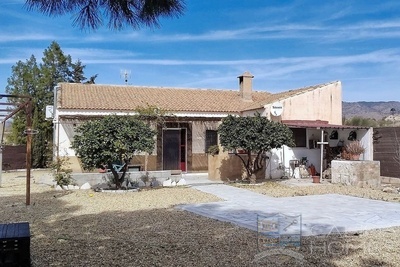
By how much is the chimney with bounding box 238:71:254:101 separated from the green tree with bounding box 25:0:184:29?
20.6 metres

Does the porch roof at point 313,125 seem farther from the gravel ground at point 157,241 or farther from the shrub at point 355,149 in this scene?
the gravel ground at point 157,241

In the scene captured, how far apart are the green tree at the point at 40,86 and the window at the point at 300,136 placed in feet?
61.3

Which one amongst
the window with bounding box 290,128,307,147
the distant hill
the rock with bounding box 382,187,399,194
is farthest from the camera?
the distant hill

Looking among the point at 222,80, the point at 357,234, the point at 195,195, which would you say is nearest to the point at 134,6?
the point at 357,234

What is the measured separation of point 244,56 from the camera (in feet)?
88.7

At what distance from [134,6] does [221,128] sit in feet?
39.8

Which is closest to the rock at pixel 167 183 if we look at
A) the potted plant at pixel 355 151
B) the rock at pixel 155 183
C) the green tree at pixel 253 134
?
the rock at pixel 155 183

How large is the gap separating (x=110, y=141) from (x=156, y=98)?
10.9 m

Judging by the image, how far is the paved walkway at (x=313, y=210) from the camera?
371 inches

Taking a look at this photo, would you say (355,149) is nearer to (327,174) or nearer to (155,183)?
(327,174)

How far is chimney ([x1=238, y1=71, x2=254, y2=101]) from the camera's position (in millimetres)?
26686

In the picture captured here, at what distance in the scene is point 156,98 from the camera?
1004 inches

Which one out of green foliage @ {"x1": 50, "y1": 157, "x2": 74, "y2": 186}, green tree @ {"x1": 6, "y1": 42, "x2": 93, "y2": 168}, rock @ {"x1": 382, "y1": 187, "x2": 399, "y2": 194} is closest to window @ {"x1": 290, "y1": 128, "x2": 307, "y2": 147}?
rock @ {"x1": 382, "y1": 187, "x2": 399, "y2": 194}

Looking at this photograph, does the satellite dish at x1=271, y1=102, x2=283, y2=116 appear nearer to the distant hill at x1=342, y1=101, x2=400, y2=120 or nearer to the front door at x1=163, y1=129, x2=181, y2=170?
the front door at x1=163, y1=129, x2=181, y2=170
